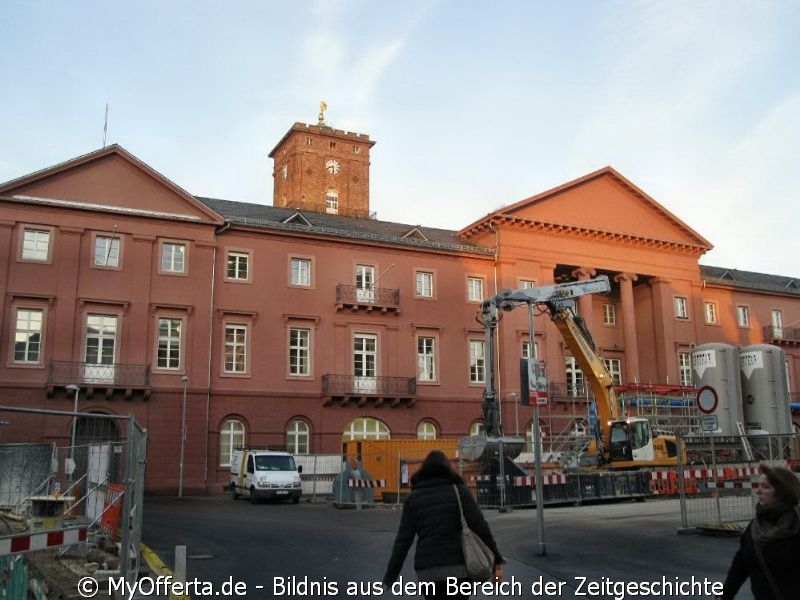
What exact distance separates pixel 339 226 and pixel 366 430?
10.6m

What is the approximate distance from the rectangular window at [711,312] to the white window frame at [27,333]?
36.7 m

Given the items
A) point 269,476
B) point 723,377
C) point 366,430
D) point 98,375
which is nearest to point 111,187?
point 98,375

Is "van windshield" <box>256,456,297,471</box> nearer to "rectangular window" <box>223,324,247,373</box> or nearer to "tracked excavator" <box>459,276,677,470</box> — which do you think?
"rectangular window" <box>223,324,247,373</box>

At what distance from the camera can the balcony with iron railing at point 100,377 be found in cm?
3228

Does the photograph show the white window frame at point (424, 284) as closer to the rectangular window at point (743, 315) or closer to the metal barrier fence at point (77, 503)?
the rectangular window at point (743, 315)

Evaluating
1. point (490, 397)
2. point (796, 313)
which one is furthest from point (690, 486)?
point (796, 313)

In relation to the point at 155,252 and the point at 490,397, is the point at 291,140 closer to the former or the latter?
the point at 155,252

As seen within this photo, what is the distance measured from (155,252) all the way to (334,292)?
27.5ft

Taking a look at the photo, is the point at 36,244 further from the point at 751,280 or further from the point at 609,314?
the point at 751,280

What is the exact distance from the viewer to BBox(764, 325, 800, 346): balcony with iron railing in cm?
5178

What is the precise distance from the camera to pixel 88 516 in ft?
43.9

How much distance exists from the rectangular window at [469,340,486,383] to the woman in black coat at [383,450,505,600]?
3494 cm

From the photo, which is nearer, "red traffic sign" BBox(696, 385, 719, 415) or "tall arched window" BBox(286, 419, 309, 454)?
"red traffic sign" BBox(696, 385, 719, 415)

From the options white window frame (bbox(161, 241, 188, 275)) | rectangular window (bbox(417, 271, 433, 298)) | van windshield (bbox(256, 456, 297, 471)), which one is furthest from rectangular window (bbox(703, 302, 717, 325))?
white window frame (bbox(161, 241, 188, 275))
